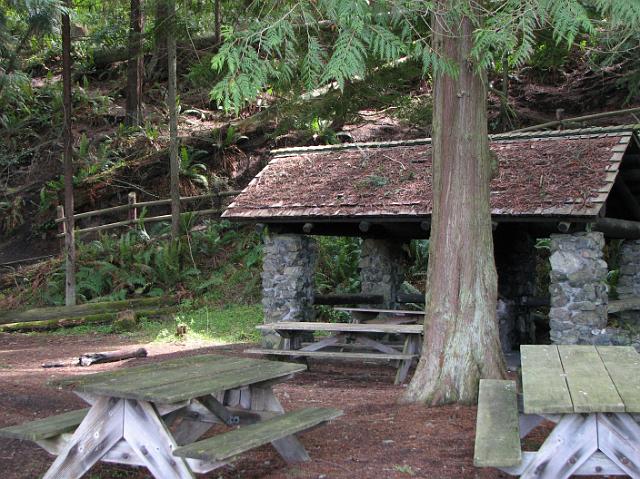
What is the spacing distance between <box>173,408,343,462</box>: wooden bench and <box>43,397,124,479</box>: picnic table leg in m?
0.55

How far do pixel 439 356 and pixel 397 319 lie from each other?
14.4ft

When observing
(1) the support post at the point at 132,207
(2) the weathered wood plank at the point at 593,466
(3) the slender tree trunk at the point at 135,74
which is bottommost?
(2) the weathered wood plank at the point at 593,466

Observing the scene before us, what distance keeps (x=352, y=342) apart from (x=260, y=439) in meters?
6.63

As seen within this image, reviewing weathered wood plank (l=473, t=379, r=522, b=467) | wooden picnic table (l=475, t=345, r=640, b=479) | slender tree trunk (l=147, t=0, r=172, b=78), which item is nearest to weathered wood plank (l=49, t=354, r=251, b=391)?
weathered wood plank (l=473, t=379, r=522, b=467)

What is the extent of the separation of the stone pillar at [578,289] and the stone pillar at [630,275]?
2865 mm

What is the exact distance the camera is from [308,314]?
12.2 metres

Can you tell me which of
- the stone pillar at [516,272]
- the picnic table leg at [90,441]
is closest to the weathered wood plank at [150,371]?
the picnic table leg at [90,441]

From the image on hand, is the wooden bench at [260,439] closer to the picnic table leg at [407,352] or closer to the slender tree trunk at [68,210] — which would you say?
the picnic table leg at [407,352]

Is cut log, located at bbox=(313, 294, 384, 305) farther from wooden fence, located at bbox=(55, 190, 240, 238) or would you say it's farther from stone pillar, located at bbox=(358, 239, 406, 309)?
wooden fence, located at bbox=(55, 190, 240, 238)

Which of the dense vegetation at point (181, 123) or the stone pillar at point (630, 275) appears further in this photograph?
the dense vegetation at point (181, 123)

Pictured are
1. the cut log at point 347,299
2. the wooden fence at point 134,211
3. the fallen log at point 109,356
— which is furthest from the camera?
the wooden fence at point 134,211

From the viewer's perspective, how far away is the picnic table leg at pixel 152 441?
4324 mm

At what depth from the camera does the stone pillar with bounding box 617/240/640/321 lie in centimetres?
1237

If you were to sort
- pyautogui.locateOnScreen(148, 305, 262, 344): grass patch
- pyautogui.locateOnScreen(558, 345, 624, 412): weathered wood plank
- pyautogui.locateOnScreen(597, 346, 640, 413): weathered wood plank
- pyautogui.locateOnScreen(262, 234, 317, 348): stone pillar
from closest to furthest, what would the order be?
pyautogui.locateOnScreen(558, 345, 624, 412): weathered wood plank → pyautogui.locateOnScreen(597, 346, 640, 413): weathered wood plank → pyautogui.locateOnScreen(262, 234, 317, 348): stone pillar → pyautogui.locateOnScreen(148, 305, 262, 344): grass patch
